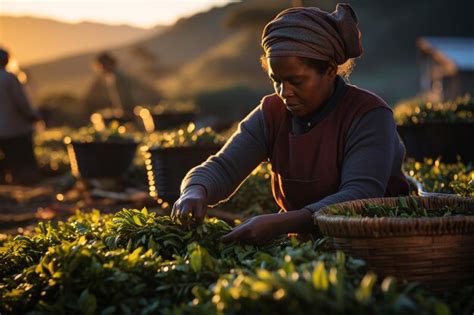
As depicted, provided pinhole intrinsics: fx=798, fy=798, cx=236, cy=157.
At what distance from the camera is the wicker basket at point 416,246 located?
317cm

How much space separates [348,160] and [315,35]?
2.09 ft

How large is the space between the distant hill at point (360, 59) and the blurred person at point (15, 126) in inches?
1419

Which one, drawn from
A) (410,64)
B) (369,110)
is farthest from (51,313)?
(410,64)

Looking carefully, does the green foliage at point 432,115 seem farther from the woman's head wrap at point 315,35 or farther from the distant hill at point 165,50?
the distant hill at point 165,50

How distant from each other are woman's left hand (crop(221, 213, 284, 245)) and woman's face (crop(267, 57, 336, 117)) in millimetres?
669

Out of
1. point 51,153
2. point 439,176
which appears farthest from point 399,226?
point 51,153

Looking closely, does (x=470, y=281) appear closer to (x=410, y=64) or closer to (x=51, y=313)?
(x=51, y=313)

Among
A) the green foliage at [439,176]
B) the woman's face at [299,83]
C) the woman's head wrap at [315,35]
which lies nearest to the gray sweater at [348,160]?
the woman's face at [299,83]

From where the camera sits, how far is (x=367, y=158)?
3.88 meters

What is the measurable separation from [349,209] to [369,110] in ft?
2.10

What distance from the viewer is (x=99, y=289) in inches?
125

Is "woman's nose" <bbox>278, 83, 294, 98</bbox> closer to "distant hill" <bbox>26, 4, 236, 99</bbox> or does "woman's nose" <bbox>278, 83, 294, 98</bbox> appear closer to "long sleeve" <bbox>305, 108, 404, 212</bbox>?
"long sleeve" <bbox>305, 108, 404, 212</bbox>

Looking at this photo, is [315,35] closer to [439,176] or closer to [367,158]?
[367,158]

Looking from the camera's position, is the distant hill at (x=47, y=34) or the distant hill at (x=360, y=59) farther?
the distant hill at (x=47, y=34)
